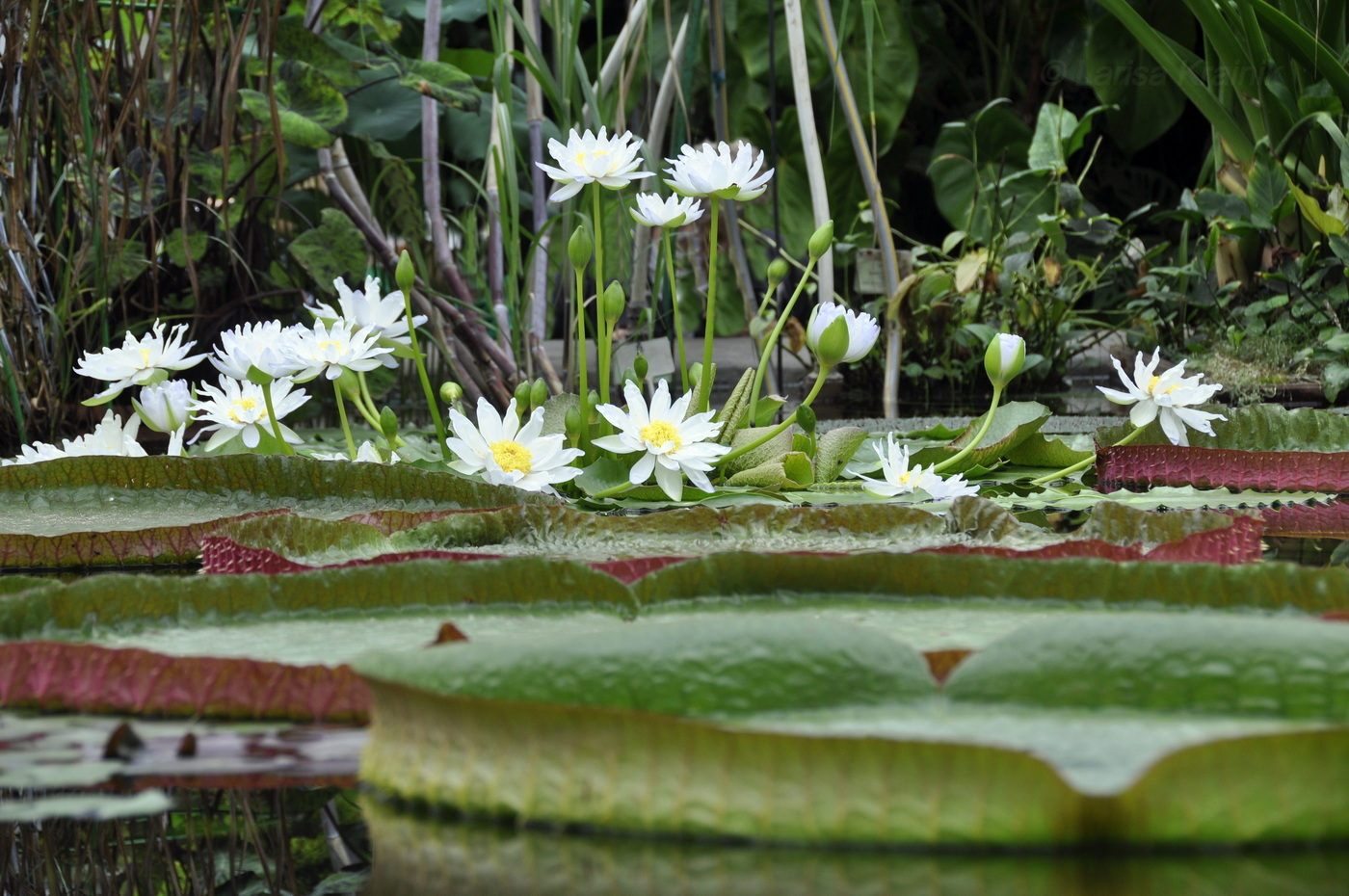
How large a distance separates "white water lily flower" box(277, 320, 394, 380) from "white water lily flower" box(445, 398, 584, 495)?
0.40ft

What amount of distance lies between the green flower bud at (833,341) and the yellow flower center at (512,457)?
0.27m

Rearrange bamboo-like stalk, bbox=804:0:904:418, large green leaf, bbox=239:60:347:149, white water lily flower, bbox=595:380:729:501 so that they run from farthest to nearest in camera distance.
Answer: large green leaf, bbox=239:60:347:149 → bamboo-like stalk, bbox=804:0:904:418 → white water lily flower, bbox=595:380:729:501

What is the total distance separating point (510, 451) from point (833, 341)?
31 centimetres

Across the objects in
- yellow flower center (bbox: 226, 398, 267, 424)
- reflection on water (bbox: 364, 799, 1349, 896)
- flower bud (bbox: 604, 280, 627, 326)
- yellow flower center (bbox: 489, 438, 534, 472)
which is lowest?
reflection on water (bbox: 364, 799, 1349, 896)

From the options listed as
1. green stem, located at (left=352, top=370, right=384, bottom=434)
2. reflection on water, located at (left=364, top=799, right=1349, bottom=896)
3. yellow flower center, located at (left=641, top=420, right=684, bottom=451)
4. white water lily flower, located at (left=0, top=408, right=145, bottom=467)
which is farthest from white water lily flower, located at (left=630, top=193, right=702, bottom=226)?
reflection on water, located at (left=364, top=799, right=1349, bottom=896)

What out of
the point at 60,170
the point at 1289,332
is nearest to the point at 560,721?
the point at 60,170

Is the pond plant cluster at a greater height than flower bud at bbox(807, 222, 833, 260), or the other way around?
flower bud at bbox(807, 222, 833, 260)

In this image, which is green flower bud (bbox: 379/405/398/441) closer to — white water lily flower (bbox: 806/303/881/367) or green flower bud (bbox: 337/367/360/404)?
green flower bud (bbox: 337/367/360/404)

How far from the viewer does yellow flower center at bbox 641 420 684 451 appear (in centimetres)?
101

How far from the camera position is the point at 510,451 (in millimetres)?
1040

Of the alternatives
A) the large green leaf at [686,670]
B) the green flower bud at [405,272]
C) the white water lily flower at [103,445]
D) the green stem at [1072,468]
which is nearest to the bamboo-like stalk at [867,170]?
the green stem at [1072,468]

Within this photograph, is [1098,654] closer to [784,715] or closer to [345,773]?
[784,715]

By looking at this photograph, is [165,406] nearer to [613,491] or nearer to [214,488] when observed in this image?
[214,488]

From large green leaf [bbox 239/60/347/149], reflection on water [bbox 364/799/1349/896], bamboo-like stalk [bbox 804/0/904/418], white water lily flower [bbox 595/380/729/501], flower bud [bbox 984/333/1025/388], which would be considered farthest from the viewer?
large green leaf [bbox 239/60/347/149]
